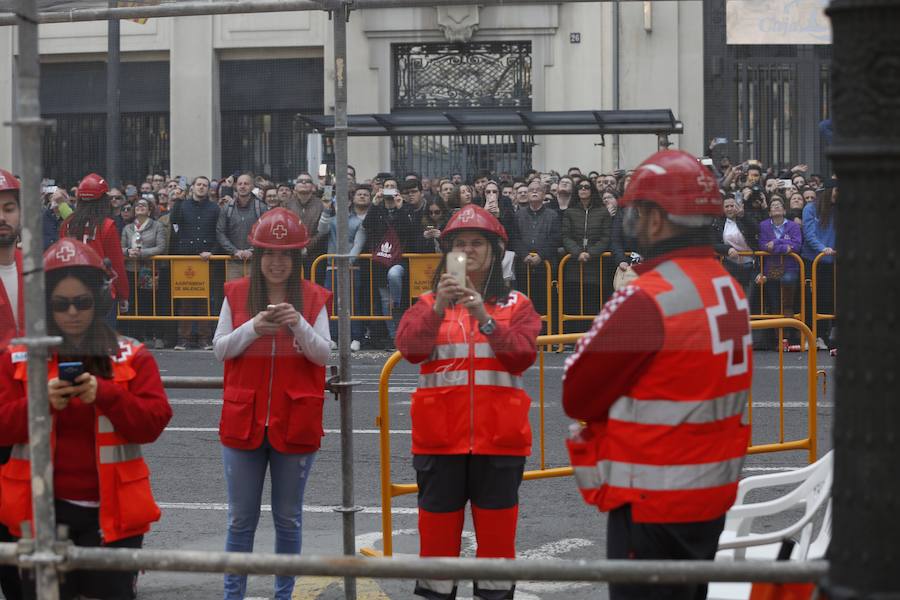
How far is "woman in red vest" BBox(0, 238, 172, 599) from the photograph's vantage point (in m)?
4.57

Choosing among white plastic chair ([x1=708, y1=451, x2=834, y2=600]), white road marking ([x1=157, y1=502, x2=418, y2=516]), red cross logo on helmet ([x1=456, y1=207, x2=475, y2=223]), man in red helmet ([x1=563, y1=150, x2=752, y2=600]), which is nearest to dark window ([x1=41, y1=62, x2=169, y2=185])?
red cross logo on helmet ([x1=456, y1=207, x2=475, y2=223])

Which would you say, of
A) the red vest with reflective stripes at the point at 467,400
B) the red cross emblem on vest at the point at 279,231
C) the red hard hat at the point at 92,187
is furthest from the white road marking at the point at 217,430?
the red hard hat at the point at 92,187

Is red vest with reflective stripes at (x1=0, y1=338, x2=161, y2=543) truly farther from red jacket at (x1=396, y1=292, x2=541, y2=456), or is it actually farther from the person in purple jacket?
the person in purple jacket

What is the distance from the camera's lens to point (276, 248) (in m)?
5.59

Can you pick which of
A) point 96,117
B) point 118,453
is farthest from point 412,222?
point 118,453

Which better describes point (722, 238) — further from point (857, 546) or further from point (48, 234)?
point (48, 234)

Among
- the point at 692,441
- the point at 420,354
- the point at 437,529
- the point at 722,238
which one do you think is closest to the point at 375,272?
the point at 420,354

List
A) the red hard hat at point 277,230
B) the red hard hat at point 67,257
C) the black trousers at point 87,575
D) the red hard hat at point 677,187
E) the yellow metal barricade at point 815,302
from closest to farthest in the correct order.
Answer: the red hard hat at point 677,187
the black trousers at point 87,575
the red hard hat at point 67,257
the red hard hat at point 277,230
the yellow metal barricade at point 815,302

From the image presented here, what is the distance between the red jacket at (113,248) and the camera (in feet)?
18.0

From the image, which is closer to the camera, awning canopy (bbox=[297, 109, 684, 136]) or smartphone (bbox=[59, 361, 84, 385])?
smartphone (bbox=[59, 361, 84, 385])

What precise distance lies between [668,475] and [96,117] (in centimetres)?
245

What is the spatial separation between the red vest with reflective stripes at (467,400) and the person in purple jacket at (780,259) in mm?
1147

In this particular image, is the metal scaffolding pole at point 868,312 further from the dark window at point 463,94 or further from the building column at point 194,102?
the building column at point 194,102

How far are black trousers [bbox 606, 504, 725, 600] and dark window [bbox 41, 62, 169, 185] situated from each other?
7.33 feet
